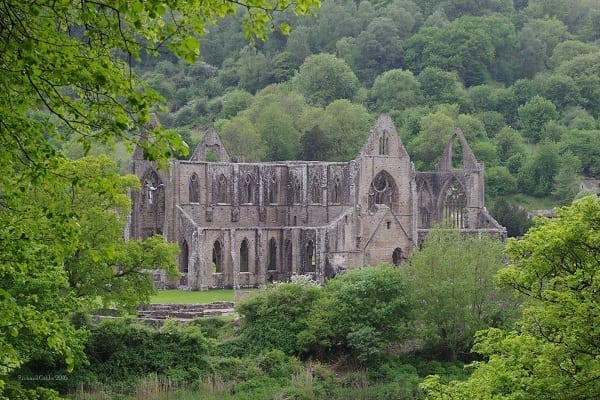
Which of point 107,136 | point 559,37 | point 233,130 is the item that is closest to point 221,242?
point 233,130

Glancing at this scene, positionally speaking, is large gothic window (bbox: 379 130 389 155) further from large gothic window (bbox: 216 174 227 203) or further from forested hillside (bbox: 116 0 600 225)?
forested hillside (bbox: 116 0 600 225)

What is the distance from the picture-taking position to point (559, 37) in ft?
485

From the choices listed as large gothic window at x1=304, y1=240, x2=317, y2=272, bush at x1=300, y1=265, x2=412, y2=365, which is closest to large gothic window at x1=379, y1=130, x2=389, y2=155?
large gothic window at x1=304, y1=240, x2=317, y2=272

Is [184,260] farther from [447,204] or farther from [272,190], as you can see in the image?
[447,204]

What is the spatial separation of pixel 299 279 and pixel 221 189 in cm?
1745

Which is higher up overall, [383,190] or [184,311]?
[383,190]

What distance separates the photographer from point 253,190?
7056 cm

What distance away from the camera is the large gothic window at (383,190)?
70312 millimetres

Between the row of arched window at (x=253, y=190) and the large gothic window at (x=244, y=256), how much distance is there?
3334 mm

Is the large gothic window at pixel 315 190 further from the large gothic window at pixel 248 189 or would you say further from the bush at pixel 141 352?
the bush at pixel 141 352

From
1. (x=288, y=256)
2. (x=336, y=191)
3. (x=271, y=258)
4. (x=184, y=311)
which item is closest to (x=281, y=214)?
(x=271, y=258)

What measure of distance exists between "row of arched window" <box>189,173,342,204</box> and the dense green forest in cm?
428

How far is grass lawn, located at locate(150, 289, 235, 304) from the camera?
5550cm

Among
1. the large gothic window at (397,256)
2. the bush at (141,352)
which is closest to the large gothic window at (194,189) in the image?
the large gothic window at (397,256)
